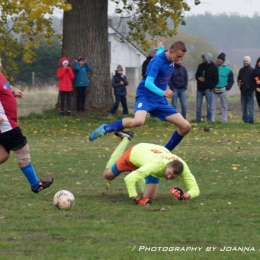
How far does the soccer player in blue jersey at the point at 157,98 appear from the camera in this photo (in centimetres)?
1169

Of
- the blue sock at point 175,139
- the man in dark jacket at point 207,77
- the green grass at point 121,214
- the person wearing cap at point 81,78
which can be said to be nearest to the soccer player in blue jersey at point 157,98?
the blue sock at point 175,139

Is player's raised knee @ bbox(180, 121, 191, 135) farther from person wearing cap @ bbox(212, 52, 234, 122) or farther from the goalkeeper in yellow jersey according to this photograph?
person wearing cap @ bbox(212, 52, 234, 122)

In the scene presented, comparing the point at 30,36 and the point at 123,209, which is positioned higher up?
the point at 30,36

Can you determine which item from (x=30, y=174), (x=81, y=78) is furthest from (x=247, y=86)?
(x=30, y=174)

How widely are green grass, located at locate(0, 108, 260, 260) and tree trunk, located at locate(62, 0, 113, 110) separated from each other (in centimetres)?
867

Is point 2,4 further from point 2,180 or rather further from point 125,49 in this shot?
point 125,49

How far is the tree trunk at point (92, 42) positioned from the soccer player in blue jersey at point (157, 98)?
40.4ft

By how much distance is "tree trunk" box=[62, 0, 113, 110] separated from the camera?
2427cm

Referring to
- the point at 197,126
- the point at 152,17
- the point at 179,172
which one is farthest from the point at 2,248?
the point at 152,17

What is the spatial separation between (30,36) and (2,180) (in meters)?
13.0

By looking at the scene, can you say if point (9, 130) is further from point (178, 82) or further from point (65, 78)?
point (65, 78)

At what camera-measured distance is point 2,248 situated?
721 centimetres

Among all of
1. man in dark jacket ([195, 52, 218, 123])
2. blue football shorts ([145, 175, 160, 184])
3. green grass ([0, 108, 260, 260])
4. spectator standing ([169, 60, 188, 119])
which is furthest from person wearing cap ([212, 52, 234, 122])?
blue football shorts ([145, 175, 160, 184])

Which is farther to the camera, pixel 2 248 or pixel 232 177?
pixel 232 177
